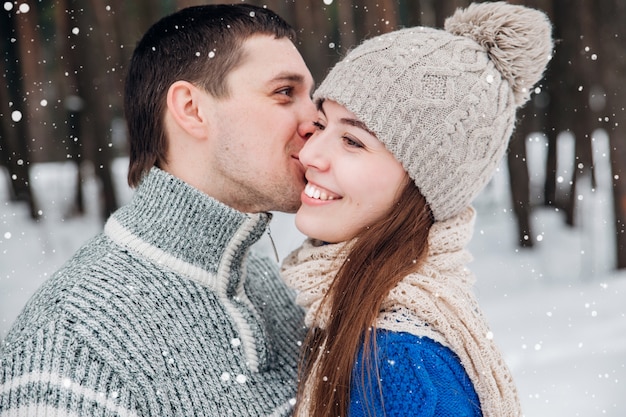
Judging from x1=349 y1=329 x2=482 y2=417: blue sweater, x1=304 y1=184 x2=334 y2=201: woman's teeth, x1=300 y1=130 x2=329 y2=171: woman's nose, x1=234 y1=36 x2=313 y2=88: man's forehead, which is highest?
x1=234 y1=36 x2=313 y2=88: man's forehead

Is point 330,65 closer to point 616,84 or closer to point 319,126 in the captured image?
point 616,84

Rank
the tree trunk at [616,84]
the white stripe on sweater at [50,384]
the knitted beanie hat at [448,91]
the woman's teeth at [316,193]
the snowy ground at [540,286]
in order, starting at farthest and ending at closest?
1. the tree trunk at [616,84]
2. the snowy ground at [540,286]
3. the woman's teeth at [316,193]
4. the knitted beanie hat at [448,91]
5. the white stripe on sweater at [50,384]

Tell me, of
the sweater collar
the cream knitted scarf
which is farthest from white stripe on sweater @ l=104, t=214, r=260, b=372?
the cream knitted scarf

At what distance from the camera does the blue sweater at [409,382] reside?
1771 mm

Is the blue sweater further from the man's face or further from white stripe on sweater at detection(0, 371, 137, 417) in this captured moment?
the man's face

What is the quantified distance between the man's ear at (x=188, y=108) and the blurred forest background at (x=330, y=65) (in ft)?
13.4

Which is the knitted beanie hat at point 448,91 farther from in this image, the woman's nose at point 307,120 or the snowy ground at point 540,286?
the snowy ground at point 540,286

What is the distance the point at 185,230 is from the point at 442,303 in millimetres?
772

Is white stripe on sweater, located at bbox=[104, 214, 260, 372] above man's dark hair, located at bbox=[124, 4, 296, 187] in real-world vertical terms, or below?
below

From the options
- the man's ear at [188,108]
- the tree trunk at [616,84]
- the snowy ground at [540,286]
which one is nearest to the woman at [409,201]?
the man's ear at [188,108]

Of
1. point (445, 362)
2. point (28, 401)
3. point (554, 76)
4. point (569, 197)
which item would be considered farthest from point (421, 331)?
point (569, 197)

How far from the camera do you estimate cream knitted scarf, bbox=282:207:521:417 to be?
75.4 inches

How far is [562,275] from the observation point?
25.0 ft

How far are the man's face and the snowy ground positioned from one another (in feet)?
10.0
